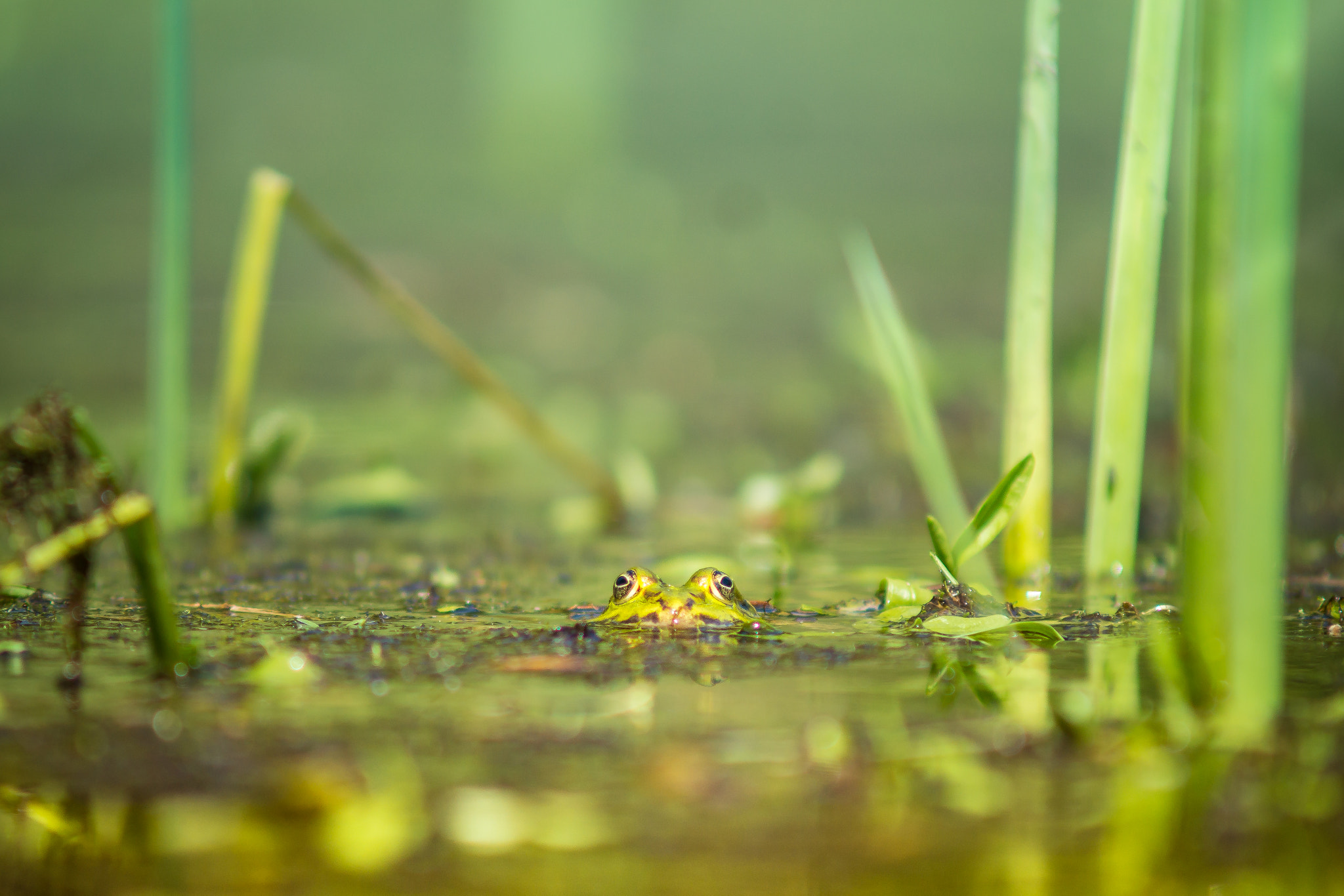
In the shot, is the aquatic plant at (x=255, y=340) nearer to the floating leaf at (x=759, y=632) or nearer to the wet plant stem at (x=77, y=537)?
the floating leaf at (x=759, y=632)

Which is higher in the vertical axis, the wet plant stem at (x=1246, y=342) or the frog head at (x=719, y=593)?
the wet plant stem at (x=1246, y=342)

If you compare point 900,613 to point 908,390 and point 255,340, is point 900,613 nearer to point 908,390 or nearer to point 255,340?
point 908,390

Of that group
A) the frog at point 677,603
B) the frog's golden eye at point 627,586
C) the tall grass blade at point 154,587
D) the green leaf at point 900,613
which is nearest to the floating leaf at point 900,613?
the green leaf at point 900,613

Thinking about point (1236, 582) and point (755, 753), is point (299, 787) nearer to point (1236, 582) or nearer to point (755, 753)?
point (755, 753)

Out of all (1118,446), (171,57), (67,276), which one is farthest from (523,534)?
(67,276)

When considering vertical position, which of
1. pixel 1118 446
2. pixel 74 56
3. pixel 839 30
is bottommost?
pixel 1118 446

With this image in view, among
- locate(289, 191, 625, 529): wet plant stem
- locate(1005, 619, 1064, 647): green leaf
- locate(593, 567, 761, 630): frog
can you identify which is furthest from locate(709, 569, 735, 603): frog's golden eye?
locate(289, 191, 625, 529): wet plant stem

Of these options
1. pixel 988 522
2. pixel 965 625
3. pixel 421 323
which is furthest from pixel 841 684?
pixel 421 323
